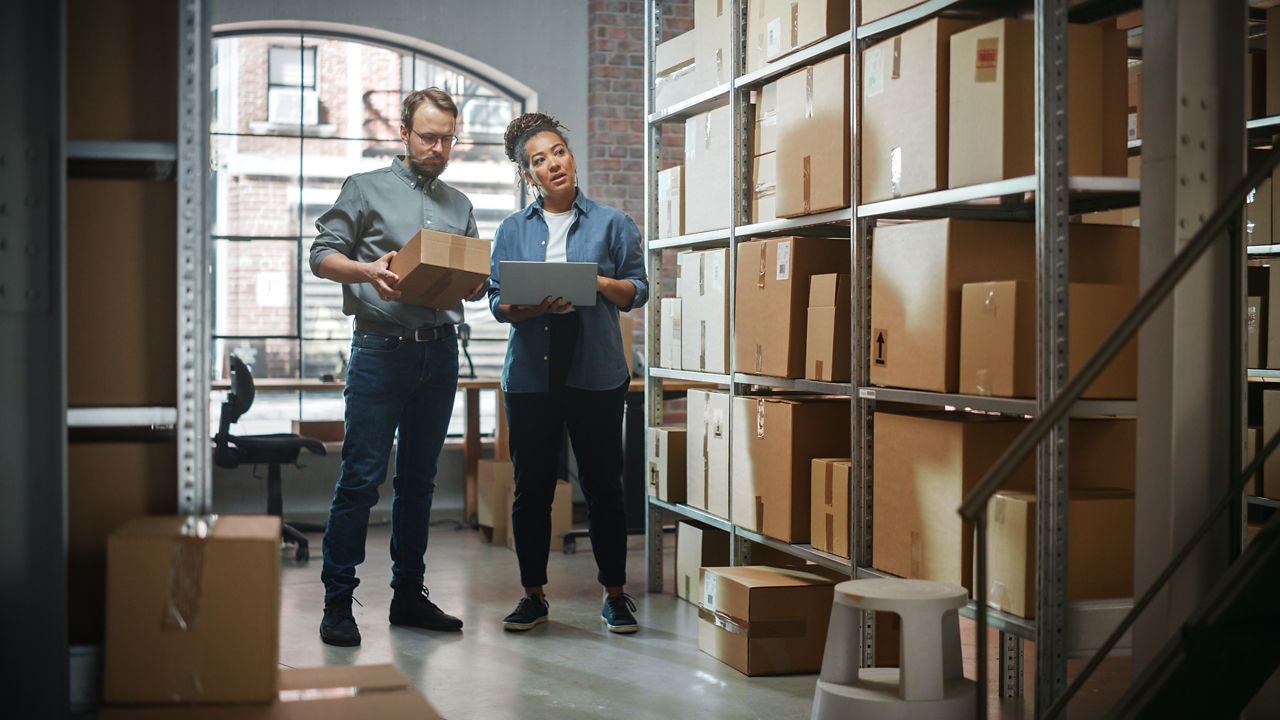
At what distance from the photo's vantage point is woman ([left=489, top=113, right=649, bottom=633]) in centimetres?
368

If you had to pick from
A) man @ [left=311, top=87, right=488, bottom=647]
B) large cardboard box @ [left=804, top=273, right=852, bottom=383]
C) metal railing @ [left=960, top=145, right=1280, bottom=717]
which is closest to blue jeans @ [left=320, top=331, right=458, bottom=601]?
man @ [left=311, top=87, right=488, bottom=647]

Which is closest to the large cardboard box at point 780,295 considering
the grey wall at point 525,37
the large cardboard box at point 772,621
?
the large cardboard box at point 772,621

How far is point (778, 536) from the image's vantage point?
11.5 feet

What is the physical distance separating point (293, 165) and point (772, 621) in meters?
4.78

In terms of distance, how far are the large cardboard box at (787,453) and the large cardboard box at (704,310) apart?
38cm

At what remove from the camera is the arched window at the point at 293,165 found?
22.2ft

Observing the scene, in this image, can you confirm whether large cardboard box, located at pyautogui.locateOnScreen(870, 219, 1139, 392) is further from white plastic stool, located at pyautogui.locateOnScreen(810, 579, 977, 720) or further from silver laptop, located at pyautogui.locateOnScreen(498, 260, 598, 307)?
silver laptop, located at pyautogui.locateOnScreen(498, 260, 598, 307)

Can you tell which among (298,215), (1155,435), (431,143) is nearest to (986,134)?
(1155,435)

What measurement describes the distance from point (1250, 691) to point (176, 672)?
2022mm

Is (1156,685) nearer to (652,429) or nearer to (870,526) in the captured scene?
(870,526)

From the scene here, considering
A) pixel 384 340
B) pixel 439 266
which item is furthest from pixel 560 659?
pixel 439 266

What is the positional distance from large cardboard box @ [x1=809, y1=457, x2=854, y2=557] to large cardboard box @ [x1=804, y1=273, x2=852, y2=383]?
256 millimetres

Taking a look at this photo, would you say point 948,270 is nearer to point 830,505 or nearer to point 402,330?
point 830,505

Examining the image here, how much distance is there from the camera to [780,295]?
3.49 meters
